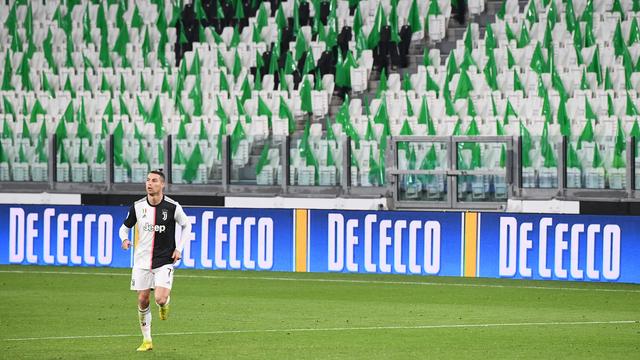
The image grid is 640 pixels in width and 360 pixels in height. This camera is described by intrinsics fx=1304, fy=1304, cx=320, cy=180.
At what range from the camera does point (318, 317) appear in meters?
13.0

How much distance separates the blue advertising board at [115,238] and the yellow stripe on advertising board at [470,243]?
2453 millimetres

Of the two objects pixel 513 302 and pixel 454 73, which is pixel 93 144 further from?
pixel 513 302

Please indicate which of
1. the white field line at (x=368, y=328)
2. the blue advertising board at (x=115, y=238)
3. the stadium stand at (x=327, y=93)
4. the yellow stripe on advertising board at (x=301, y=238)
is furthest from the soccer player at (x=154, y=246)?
the stadium stand at (x=327, y=93)

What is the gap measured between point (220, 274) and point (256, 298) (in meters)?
3.07

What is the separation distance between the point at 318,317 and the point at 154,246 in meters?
2.97

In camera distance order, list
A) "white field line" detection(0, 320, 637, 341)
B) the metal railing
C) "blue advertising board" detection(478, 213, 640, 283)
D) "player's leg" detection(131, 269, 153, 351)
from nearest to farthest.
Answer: "player's leg" detection(131, 269, 153, 351), "white field line" detection(0, 320, 637, 341), "blue advertising board" detection(478, 213, 640, 283), the metal railing

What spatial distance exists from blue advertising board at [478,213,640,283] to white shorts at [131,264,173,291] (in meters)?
7.33

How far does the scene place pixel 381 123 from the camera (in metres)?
21.1

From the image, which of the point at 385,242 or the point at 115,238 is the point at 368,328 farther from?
the point at 115,238

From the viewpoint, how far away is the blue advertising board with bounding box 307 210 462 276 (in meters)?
17.2

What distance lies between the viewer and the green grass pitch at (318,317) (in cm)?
1047

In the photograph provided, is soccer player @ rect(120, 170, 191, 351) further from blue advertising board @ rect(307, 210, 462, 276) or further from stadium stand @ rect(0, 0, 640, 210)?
stadium stand @ rect(0, 0, 640, 210)

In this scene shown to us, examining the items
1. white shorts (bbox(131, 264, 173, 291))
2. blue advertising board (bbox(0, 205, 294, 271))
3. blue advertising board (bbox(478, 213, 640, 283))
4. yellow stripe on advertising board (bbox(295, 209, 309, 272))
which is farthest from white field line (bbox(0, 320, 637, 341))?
blue advertising board (bbox(0, 205, 294, 271))

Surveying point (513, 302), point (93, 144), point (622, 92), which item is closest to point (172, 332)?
point (513, 302)
